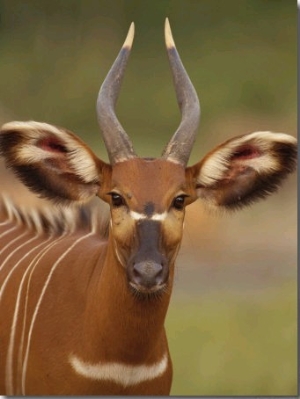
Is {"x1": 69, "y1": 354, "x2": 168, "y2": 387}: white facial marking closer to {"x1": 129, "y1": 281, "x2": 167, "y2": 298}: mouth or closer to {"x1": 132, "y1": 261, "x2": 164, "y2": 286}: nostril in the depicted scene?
{"x1": 129, "y1": 281, "x2": 167, "y2": 298}: mouth

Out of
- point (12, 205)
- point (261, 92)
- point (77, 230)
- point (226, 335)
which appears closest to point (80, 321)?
point (77, 230)

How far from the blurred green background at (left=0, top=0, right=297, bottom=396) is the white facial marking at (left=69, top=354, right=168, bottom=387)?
5.35ft

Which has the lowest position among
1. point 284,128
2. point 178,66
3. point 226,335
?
point 226,335

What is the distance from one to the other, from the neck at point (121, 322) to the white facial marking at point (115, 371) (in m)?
0.02

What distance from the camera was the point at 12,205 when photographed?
4703mm

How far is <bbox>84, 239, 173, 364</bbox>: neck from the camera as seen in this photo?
387 centimetres

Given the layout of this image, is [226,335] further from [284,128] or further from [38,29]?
[38,29]

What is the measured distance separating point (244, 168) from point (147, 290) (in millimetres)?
637

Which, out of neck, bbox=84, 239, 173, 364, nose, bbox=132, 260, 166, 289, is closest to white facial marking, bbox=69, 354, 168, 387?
neck, bbox=84, 239, 173, 364

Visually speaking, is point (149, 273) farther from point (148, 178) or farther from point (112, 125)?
point (112, 125)

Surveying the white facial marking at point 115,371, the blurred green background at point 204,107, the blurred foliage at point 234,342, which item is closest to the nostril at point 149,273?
the white facial marking at point 115,371

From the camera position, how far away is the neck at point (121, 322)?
3.87 m

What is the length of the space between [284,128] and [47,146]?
2180mm

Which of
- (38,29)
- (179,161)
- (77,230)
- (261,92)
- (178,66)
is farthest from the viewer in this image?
(261,92)
